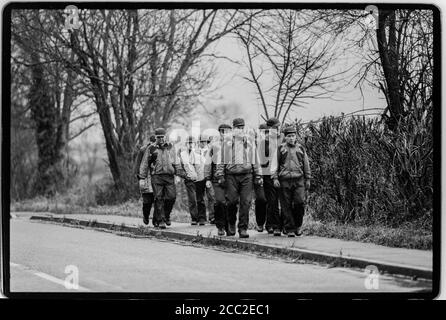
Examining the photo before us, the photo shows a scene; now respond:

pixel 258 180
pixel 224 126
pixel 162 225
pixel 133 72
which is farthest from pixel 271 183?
pixel 133 72

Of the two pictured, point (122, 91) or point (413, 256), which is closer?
point (413, 256)

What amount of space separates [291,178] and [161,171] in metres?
3.14

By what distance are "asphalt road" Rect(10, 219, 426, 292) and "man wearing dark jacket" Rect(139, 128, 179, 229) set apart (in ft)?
9.84

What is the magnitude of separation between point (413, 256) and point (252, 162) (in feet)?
12.2

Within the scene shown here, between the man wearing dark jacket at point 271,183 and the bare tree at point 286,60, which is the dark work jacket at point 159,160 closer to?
the man wearing dark jacket at point 271,183

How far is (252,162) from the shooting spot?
13.5m

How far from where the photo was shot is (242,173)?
44.1ft

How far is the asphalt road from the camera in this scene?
950 cm

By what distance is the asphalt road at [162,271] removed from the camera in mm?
9500

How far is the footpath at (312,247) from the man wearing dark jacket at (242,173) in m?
0.43

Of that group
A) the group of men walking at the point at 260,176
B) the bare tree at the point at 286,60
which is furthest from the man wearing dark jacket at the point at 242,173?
the bare tree at the point at 286,60

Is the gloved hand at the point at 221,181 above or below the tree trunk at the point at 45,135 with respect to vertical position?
below
